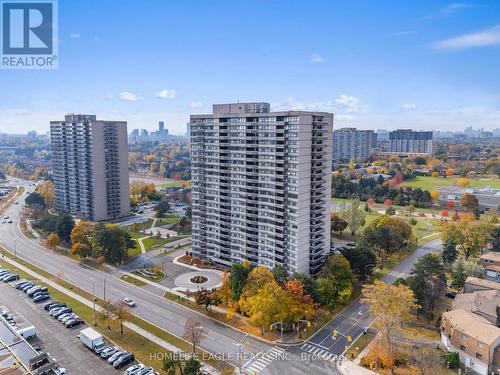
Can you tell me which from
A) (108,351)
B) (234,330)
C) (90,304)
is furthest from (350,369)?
(90,304)

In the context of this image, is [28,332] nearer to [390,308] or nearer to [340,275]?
[340,275]

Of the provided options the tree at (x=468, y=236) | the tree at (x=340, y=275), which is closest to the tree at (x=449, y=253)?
the tree at (x=468, y=236)

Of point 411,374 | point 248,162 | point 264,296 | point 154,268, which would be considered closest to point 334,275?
point 264,296

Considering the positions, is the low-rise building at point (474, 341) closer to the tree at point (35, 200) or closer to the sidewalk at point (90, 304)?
the sidewalk at point (90, 304)

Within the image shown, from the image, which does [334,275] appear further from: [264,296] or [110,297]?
[110,297]

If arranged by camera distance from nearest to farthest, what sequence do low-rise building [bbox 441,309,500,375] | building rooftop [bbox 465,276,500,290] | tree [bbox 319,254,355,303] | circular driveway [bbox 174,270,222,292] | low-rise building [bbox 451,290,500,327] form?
1. low-rise building [bbox 441,309,500,375]
2. low-rise building [bbox 451,290,500,327]
3. tree [bbox 319,254,355,303]
4. building rooftop [bbox 465,276,500,290]
5. circular driveway [bbox 174,270,222,292]

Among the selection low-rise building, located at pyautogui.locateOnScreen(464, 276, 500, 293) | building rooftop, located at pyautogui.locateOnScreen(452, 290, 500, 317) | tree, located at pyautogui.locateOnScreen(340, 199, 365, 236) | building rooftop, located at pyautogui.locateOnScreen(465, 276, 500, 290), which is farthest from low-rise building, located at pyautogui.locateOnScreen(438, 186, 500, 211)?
building rooftop, located at pyautogui.locateOnScreen(452, 290, 500, 317)

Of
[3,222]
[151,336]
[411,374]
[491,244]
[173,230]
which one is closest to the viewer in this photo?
[411,374]

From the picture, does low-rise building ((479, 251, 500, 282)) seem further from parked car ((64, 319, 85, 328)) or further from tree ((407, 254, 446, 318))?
parked car ((64, 319, 85, 328))
